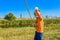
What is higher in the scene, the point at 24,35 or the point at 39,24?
the point at 39,24

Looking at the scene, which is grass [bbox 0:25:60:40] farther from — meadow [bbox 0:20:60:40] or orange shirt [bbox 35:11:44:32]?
orange shirt [bbox 35:11:44:32]

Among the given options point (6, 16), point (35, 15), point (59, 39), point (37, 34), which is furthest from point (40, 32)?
point (6, 16)

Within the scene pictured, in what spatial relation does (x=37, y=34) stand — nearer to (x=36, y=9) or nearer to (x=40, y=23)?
(x=40, y=23)

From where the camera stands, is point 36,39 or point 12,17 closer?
point 36,39

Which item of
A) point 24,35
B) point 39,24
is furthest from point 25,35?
point 39,24

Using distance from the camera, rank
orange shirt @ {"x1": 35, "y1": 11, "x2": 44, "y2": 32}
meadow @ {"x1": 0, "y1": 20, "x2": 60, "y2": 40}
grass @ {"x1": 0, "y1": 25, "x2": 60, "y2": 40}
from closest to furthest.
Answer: orange shirt @ {"x1": 35, "y1": 11, "x2": 44, "y2": 32}
grass @ {"x1": 0, "y1": 25, "x2": 60, "y2": 40}
meadow @ {"x1": 0, "y1": 20, "x2": 60, "y2": 40}

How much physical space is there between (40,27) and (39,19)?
309 mm

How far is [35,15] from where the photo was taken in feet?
27.4

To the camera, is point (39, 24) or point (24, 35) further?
point (24, 35)

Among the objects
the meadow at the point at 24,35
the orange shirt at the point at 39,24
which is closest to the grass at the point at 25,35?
the meadow at the point at 24,35

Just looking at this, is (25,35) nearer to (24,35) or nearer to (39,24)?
(24,35)

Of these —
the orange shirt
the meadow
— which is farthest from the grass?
the orange shirt

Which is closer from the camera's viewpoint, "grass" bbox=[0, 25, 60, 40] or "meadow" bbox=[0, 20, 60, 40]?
"grass" bbox=[0, 25, 60, 40]

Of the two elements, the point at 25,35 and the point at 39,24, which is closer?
the point at 39,24
